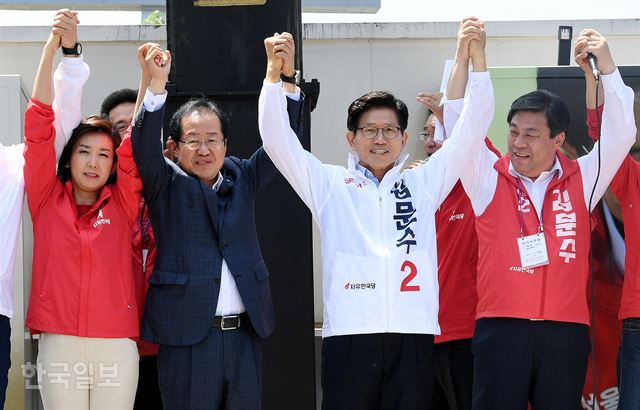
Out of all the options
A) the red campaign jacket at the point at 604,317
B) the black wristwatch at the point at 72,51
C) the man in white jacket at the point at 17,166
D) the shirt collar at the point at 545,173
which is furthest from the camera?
the red campaign jacket at the point at 604,317

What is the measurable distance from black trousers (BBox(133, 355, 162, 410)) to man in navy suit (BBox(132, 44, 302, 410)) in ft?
1.67

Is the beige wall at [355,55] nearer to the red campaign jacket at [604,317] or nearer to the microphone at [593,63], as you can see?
the red campaign jacket at [604,317]

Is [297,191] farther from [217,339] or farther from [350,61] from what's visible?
[350,61]

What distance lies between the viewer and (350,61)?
5852mm

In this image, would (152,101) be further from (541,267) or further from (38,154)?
(541,267)

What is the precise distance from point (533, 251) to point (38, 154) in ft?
6.27

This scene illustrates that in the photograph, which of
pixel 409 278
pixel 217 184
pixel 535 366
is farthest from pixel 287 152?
pixel 535 366

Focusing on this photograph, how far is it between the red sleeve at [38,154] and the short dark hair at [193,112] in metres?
0.44

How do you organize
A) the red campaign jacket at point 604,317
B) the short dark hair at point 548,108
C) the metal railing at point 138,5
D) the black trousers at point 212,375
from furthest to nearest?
the metal railing at point 138,5 → the red campaign jacket at point 604,317 → the short dark hair at point 548,108 → the black trousers at point 212,375

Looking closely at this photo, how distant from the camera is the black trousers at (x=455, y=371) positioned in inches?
159

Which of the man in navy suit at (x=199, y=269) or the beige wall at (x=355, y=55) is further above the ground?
the beige wall at (x=355, y=55)

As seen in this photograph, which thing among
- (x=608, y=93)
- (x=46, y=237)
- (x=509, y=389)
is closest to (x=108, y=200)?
(x=46, y=237)

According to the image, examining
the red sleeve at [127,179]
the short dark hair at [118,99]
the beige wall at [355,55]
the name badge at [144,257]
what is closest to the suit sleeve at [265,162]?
the red sleeve at [127,179]

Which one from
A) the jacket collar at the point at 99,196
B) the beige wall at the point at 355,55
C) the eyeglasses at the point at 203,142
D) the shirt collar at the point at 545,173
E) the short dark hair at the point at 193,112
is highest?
the beige wall at the point at 355,55
